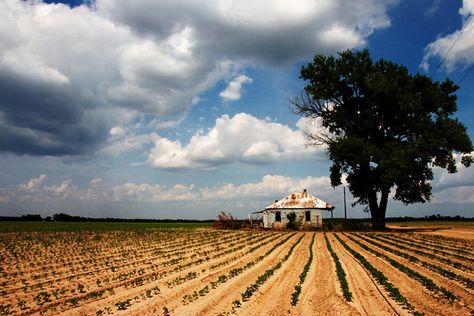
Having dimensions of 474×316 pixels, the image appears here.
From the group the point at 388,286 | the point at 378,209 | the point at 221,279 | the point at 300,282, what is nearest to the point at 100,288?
the point at 221,279

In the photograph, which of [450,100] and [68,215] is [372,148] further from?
[68,215]

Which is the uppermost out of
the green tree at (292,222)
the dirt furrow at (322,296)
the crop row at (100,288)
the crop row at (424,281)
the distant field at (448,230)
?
the green tree at (292,222)

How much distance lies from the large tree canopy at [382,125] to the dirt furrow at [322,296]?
2747cm

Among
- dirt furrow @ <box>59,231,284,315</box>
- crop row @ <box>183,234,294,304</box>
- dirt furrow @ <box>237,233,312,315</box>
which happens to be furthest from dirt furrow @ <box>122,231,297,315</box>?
dirt furrow @ <box>237,233,312,315</box>

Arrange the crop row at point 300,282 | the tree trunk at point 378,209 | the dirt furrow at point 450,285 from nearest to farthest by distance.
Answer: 1. the crop row at point 300,282
2. the dirt furrow at point 450,285
3. the tree trunk at point 378,209

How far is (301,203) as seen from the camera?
5728 cm

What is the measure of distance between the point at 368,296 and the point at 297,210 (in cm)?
4564

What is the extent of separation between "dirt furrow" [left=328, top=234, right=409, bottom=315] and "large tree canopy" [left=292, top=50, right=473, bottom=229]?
2706cm

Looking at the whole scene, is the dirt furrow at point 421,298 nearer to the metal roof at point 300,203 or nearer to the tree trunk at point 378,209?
Result: the tree trunk at point 378,209

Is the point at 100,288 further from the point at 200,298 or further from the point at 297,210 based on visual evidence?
the point at 297,210

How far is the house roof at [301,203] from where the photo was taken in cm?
5666

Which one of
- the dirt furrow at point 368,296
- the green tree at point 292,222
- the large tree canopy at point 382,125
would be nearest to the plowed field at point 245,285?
the dirt furrow at point 368,296

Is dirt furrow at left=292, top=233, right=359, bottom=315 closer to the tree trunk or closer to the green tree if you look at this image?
the tree trunk

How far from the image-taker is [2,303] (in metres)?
11.3
